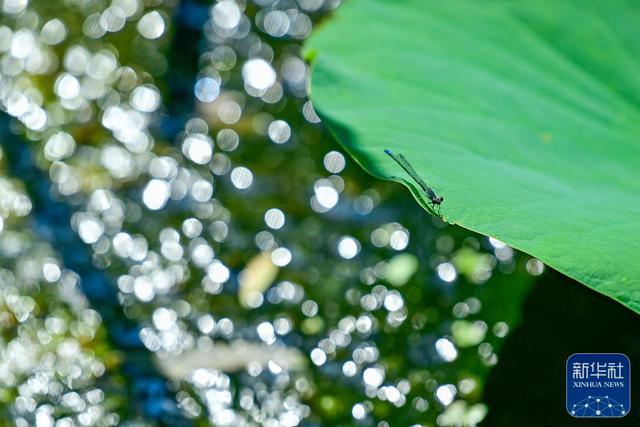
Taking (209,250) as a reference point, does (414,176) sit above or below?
above

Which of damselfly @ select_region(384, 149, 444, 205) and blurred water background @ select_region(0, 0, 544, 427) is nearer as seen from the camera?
damselfly @ select_region(384, 149, 444, 205)

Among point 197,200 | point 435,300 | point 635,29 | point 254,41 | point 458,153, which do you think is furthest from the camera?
point 254,41

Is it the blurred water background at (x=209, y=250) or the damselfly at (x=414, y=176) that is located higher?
the damselfly at (x=414, y=176)

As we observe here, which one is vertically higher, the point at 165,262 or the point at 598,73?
the point at 598,73

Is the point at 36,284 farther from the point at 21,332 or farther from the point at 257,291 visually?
the point at 257,291

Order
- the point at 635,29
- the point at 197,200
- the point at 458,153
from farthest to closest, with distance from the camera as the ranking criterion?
1. the point at 197,200
2. the point at 635,29
3. the point at 458,153

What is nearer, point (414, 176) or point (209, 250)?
point (414, 176)

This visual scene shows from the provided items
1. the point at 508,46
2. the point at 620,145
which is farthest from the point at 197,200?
the point at 620,145

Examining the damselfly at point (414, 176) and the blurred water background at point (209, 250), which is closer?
the damselfly at point (414, 176)
